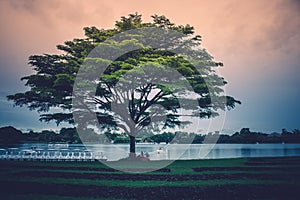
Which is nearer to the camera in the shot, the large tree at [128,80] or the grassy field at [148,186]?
the grassy field at [148,186]

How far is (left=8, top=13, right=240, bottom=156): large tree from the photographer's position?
84.2ft

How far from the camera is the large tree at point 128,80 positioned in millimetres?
25656

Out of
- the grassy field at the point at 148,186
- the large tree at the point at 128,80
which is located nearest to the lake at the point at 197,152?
the large tree at the point at 128,80

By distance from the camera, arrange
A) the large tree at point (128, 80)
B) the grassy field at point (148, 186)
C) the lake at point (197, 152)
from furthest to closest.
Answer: the lake at point (197, 152), the large tree at point (128, 80), the grassy field at point (148, 186)

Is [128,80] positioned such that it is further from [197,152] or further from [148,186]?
[197,152]

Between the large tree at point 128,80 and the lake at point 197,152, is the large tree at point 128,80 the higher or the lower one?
the higher one

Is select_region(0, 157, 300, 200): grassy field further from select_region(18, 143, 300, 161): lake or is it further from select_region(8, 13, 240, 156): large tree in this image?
select_region(18, 143, 300, 161): lake

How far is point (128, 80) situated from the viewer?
25000 mm

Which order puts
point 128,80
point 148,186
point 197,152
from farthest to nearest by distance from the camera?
point 197,152 → point 128,80 → point 148,186

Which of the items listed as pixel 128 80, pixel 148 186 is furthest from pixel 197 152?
pixel 148 186

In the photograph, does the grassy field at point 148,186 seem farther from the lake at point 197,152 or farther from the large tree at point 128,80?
the lake at point 197,152

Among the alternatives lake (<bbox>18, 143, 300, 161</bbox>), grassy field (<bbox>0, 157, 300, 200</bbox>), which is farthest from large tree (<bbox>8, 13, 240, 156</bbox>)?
grassy field (<bbox>0, 157, 300, 200</bbox>)

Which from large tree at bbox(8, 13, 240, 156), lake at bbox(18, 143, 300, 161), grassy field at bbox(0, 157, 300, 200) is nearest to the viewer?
grassy field at bbox(0, 157, 300, 200)

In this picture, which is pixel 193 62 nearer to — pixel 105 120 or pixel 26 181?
pixel 105 120
